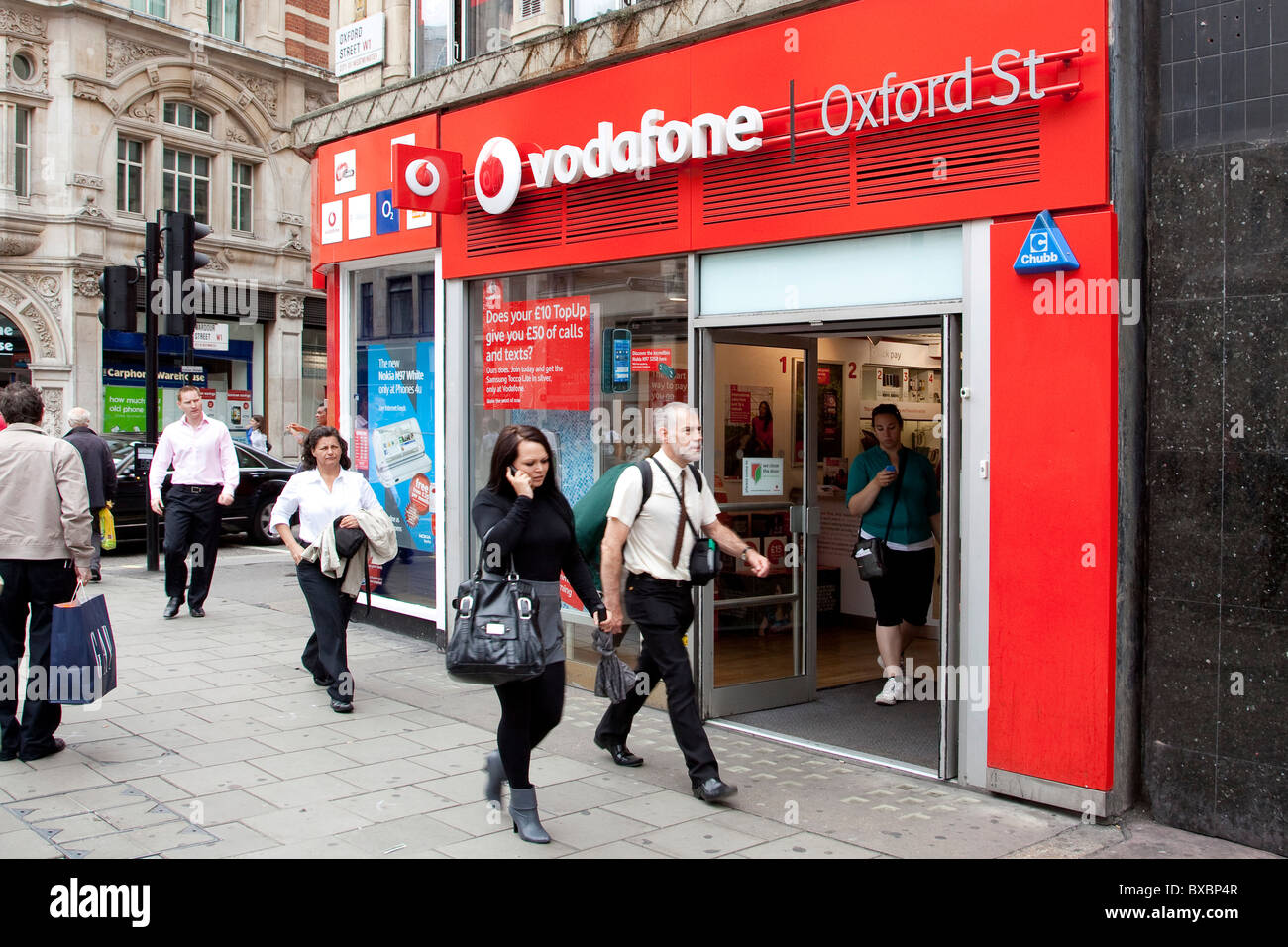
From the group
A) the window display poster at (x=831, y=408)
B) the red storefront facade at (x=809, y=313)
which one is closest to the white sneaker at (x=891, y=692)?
the red storefront facade at (x=809, y=313)

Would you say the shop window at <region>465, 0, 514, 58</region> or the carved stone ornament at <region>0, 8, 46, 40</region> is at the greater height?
the carved stone ornament at <region>0, 8, 46, 40</region>

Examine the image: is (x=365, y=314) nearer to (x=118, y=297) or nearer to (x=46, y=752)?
(x=118, y=297)

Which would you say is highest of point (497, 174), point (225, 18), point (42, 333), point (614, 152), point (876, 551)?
point (225, 18)

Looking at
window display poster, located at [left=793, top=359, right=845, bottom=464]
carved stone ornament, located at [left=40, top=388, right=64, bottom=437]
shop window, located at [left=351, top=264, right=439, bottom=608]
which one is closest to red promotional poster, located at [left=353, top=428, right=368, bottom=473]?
shop window, located at [left=351, top=264, right=439, bottom=608]

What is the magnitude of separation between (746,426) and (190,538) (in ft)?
18.2

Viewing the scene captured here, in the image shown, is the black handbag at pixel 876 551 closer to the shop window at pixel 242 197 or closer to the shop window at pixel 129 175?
the shop window at pixel 129 175

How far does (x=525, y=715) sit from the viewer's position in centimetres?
487

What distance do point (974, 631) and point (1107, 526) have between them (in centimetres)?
86

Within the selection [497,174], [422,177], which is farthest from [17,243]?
[497,174]

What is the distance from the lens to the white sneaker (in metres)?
7.54

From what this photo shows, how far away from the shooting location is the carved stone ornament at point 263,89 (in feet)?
95.6

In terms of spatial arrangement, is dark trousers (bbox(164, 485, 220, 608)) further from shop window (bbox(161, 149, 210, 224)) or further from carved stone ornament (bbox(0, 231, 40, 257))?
shop window (bbox(161, 149, 210, 224))

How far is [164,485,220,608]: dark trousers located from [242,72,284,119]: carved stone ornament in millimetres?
21966
